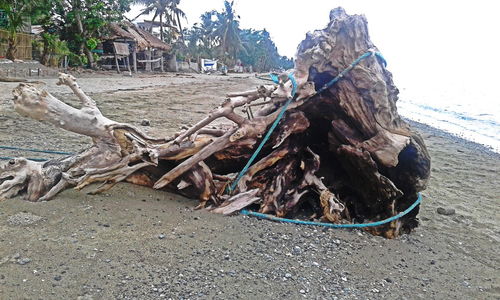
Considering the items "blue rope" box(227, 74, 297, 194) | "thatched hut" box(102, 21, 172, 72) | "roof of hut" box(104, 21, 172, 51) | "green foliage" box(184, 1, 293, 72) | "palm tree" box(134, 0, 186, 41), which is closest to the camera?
"blue rope" box(227, 74, 297, 194)

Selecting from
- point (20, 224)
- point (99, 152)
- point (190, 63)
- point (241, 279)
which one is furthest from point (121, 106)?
point (190, 63)

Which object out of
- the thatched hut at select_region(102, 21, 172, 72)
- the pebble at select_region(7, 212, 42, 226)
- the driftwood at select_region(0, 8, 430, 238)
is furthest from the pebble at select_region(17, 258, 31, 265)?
the thatched hut at select_region(102, 21, 172, 72)

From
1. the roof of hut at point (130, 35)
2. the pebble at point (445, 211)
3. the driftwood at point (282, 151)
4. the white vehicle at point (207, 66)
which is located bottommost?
the pebble at point (445, 211)

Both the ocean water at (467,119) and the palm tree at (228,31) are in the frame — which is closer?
the ocean water at (467,119)

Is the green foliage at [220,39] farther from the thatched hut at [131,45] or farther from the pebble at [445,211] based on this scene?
the pebble at [445,211]

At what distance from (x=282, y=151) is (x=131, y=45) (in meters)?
29.2

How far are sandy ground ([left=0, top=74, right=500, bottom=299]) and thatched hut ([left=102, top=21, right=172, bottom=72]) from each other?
26.4 meters

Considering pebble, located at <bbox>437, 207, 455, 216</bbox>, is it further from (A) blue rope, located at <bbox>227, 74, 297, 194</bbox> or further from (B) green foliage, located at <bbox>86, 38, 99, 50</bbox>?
(B) green foliage, located at <bbox>86, 38, 99, 50</bbox>

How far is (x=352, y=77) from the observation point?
3760 millimetres

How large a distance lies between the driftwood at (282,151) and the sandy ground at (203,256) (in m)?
0.20

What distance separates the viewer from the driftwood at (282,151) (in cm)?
360

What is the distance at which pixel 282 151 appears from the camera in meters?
4.04

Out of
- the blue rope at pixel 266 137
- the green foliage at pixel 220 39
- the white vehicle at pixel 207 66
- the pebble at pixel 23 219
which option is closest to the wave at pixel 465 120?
the blue rope at pixel 266 137

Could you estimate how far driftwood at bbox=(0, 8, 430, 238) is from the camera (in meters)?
3.60
